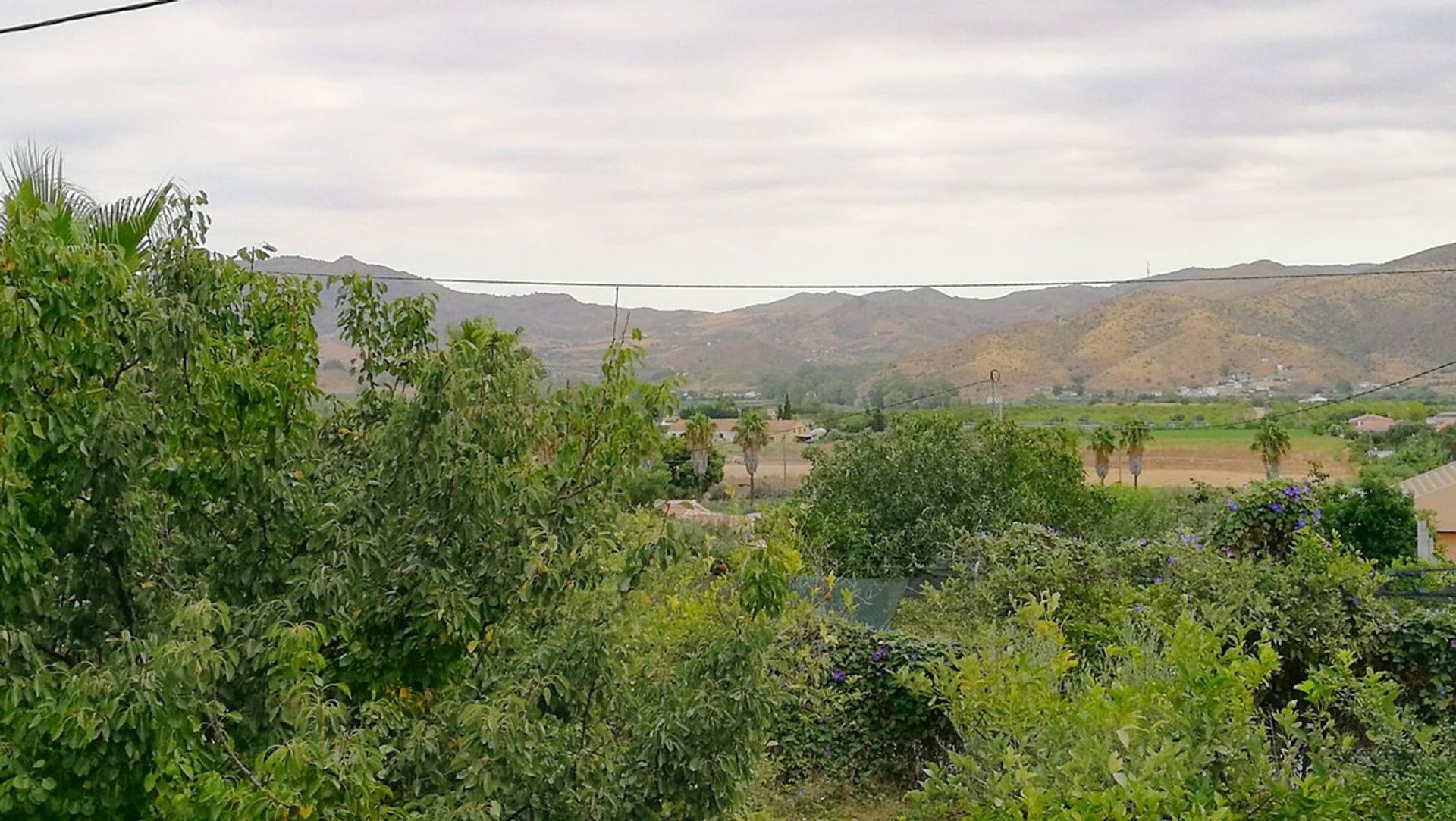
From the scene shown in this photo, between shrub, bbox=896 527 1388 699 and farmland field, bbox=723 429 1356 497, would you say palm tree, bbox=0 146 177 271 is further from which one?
farmland field, bbox=723 429 1356 497

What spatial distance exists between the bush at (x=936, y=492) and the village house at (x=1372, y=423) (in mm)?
41506

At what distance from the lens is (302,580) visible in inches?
143

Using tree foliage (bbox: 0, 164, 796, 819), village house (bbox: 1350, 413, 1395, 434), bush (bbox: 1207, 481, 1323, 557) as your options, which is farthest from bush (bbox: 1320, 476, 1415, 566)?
village house (bbox: 1350, 413, 1395, 434)

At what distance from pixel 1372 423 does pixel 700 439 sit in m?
38.7

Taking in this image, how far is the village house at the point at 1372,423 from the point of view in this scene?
182ft

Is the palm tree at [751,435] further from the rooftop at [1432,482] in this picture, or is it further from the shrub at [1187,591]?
the shrub at [1187,591]

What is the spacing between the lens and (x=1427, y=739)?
5238mm

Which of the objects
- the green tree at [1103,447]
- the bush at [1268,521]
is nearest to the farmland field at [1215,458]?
the green tree at [1103,447]

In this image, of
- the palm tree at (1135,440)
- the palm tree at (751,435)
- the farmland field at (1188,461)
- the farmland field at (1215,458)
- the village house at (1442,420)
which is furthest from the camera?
the village house at (1442,420)

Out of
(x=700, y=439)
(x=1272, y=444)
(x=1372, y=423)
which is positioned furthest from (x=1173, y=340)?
(x=700, y=439)

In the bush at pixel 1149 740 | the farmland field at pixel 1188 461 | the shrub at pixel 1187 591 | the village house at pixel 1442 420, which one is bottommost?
the farmland field at pixel 1188 461

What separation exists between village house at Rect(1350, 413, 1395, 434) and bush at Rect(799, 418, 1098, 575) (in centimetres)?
4151

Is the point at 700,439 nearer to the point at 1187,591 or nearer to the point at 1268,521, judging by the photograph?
the point at 1268,521

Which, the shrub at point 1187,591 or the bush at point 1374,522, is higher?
the shrub at point 1187,591
